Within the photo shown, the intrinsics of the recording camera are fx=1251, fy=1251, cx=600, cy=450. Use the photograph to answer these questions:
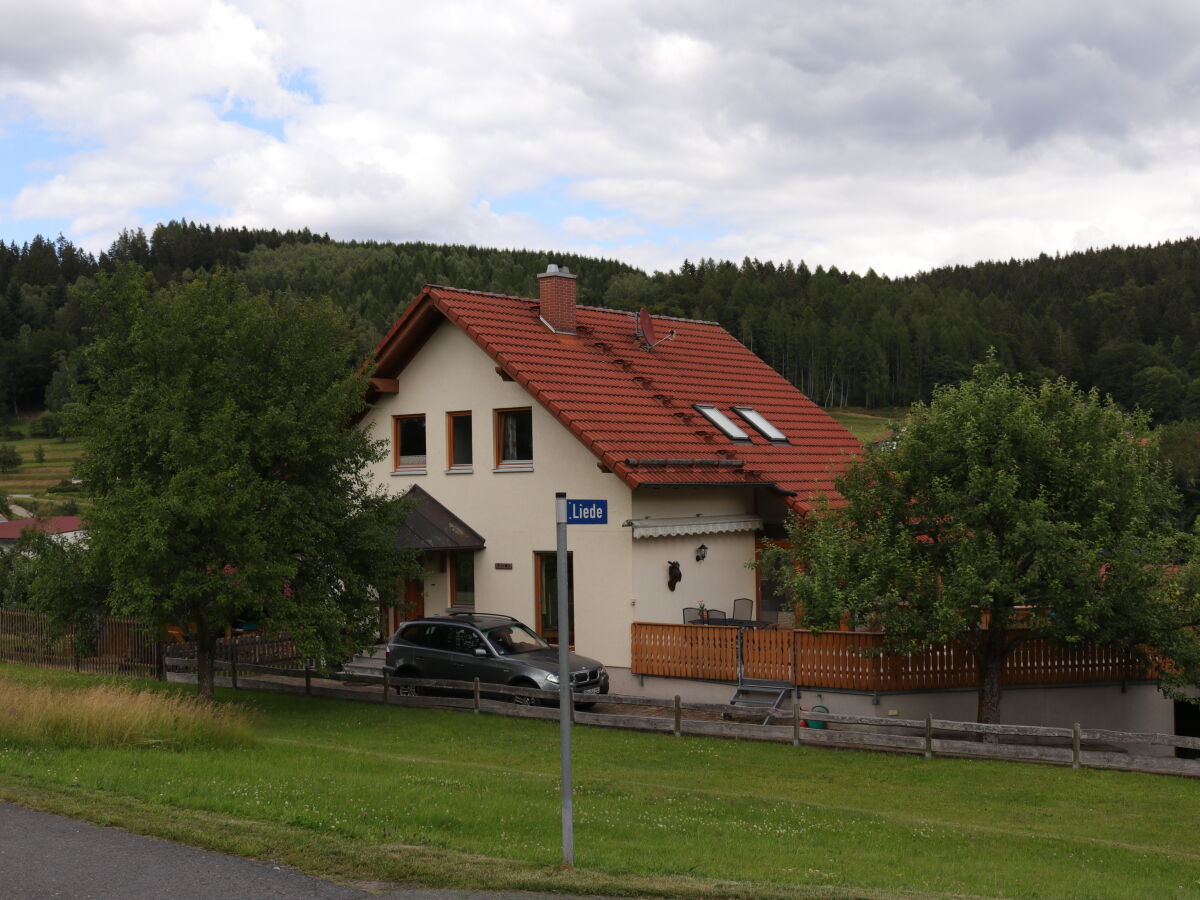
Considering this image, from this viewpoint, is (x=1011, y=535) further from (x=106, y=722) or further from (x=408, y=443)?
(x=408, y=443)

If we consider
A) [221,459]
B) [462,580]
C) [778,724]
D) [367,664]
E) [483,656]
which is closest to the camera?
[221,459]

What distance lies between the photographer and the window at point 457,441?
2691 cm

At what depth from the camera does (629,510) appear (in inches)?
927

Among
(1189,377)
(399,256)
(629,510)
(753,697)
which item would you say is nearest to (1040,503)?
(753,697)

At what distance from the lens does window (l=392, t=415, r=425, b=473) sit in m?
27.9

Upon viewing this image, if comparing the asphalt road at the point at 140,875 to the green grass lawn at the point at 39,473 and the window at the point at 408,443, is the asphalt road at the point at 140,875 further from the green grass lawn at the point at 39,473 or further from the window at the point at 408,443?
the green grass lawn at the point at 39,473

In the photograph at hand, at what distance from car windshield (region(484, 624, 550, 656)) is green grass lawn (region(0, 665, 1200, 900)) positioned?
12.4ft

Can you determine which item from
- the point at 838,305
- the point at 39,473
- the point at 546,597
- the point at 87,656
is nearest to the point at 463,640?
the point at 546,597

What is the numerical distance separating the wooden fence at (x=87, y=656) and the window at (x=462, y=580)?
6066 mm

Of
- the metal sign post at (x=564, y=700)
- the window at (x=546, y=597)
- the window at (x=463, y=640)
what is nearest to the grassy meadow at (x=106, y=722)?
the window at (x=463, y=640)

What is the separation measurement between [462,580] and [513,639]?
467 centimetres

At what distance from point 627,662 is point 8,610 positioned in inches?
618

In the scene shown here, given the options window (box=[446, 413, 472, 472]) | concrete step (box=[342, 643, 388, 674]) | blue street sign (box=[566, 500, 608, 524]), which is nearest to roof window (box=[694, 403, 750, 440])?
window (box=[446, 413, 472, 472])

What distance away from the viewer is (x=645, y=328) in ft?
99.9
